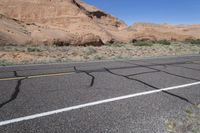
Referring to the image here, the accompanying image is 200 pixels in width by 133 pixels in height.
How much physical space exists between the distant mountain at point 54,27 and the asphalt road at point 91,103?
2293 cm

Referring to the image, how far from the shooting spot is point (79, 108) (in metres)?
4.40

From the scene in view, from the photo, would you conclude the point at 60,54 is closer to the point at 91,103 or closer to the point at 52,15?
the point at 91,103

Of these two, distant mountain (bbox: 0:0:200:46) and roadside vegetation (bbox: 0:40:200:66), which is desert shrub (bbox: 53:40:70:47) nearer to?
distant mountain (bbox: 0:0:200:46)

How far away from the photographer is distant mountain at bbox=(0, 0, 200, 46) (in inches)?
1238

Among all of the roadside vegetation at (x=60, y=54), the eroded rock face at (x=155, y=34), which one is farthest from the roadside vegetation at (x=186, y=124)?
the eroded rock face at (x=155, y=34)

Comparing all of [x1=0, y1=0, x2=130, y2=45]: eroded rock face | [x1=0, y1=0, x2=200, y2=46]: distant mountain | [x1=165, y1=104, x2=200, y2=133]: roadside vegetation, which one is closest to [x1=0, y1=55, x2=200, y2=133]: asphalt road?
[x1=165, y1=104, x2=200, y2=133]: roadside vegetation

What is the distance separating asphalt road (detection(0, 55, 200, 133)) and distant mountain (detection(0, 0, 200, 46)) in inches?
903

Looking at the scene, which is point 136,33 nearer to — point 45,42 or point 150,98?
point 45,42

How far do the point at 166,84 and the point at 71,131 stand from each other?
4154 mm

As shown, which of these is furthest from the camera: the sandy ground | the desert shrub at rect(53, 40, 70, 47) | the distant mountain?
the desert shrub at rect(53, 40, 70, 47)

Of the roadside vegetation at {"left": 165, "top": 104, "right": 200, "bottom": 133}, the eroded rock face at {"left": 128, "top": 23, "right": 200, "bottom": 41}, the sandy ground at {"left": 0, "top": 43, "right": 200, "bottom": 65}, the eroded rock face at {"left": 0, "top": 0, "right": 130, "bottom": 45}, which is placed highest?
the eroded rock face at {"left": 0, "top": 0, "right": 130, "bottom": 45}

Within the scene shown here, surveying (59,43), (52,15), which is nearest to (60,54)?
(59,43)

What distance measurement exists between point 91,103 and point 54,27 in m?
36.8

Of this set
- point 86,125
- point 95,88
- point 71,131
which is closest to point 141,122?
point 86,125
